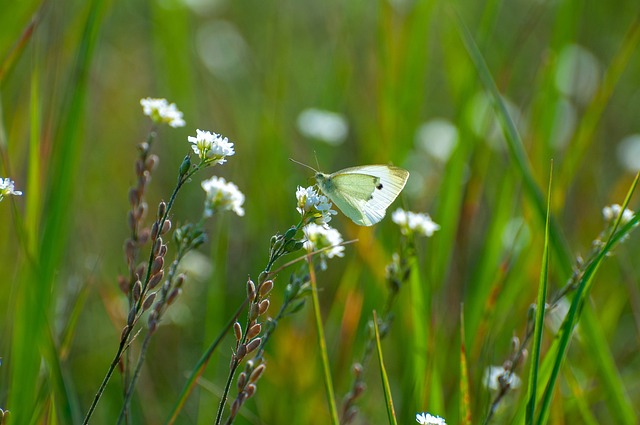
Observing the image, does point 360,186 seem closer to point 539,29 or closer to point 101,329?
point 101,329

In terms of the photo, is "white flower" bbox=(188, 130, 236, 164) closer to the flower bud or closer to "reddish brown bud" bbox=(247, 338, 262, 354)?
the flower bud

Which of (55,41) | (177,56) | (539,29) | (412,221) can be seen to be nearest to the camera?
(412,221)

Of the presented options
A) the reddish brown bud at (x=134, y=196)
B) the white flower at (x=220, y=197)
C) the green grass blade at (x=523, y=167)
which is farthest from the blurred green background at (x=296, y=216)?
the white flower at (x=220, y=197)

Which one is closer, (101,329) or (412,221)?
(412,221)

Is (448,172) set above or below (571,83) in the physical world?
below

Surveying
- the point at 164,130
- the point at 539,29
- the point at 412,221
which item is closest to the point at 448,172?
the point at 412,221

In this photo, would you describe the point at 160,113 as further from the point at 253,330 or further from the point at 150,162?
the point at 253,330

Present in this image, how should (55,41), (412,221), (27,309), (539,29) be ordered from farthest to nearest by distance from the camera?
(539,29) < (55,41) < (412,221) < (27,309)

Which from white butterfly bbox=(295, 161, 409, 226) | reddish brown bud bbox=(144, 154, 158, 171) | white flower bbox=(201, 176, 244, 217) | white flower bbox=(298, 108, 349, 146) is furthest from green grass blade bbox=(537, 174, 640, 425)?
white flower bbox=(298, 108, 349, 146)
